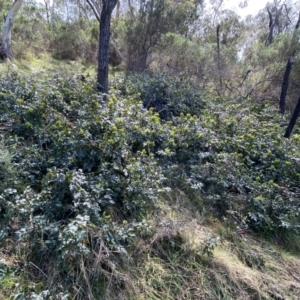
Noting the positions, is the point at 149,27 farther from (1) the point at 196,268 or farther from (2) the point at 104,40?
(1) the point at 196,268

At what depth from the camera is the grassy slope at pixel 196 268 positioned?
167 cm

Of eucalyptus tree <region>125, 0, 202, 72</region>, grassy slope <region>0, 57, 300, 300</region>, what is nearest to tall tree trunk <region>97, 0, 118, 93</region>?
grassy slope <region>0, 57, 300, 300</region>

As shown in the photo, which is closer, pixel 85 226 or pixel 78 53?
pixel 85 226

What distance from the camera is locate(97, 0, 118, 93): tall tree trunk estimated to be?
3.74 m

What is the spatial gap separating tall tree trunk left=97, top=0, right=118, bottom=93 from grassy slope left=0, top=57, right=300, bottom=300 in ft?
8.46

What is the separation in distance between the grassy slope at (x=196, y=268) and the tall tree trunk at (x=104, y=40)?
8.46 ft

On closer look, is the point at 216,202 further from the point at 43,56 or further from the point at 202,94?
the point at 43,56

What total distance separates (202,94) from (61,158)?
3465mm

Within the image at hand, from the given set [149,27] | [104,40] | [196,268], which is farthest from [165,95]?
[149,27]

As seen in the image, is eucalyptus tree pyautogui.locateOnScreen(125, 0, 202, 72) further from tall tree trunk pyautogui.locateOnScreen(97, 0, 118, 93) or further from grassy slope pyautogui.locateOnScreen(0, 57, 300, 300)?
grassy slope pyautogui.locateOnScreen(0, 57, 300, 300)

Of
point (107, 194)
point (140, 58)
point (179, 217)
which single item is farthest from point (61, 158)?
point (140, 58)

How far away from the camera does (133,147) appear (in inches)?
112

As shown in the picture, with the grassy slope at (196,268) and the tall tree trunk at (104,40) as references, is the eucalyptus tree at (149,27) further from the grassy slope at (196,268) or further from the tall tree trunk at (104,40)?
the grassy slope at (196,268)

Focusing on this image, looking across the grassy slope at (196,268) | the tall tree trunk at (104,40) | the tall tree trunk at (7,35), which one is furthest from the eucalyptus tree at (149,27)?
the grassy slope at (196,268)
